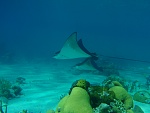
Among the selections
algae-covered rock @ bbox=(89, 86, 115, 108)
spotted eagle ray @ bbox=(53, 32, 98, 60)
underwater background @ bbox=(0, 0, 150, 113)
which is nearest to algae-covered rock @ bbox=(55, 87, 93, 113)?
algae-covered rock @ bbox=(89, 86, 115, 108)

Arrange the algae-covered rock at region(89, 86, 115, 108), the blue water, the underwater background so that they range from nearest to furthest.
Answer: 1. the algae-covered rock at region(89, 86, 115, 108)
2. the underwater background
3. the blue water

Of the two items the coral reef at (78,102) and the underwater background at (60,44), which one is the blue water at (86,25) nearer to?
the underwater background at (60,44)

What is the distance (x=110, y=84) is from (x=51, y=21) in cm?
18803

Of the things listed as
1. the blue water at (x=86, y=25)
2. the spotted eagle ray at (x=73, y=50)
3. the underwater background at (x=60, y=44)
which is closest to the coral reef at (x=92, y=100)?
the underwater background at (x=60, y=44)

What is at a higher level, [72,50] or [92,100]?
[72,50]

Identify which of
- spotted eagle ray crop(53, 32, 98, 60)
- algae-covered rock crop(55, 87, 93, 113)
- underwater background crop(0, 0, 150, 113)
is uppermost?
underwater background crop(0, 0, 150, 113)

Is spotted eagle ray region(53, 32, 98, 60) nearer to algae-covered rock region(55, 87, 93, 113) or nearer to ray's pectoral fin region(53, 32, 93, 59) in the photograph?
ray's pectoral fin region(53, 32, 93, 59)

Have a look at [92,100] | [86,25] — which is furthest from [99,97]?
[86,25]

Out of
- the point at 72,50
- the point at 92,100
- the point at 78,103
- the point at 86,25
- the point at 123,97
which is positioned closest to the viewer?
the point at 78,103

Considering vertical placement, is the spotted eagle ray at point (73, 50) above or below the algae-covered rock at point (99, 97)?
above

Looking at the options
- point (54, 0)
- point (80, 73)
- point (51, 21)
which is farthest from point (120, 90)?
point (51, 21)

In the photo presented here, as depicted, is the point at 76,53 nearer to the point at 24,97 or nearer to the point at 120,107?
the point at 24,97

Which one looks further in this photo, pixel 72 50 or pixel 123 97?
pixel 72 50

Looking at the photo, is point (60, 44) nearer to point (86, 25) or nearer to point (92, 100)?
point (92, 100)
